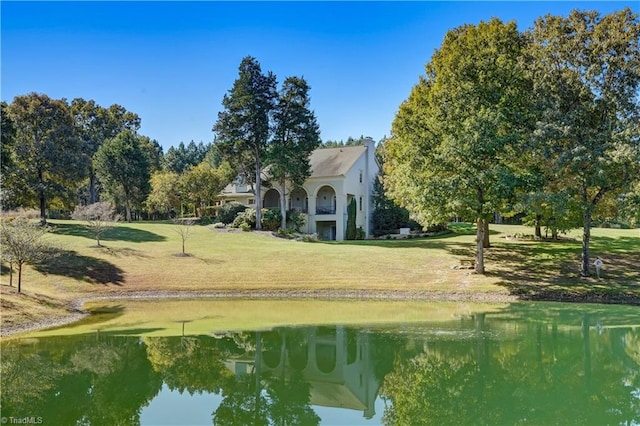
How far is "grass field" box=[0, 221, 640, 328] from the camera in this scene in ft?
76.8

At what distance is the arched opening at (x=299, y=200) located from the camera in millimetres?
47278

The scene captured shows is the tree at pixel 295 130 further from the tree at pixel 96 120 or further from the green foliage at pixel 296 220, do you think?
the tree at pixel 96 120

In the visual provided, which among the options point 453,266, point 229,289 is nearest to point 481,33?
point 453,266

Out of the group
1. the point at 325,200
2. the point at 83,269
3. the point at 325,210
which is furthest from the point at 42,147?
the point at 325,200

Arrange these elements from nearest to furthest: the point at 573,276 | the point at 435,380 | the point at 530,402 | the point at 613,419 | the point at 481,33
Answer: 1. the point at 613,419
2. the point at 530,402
3. the point at 435,380
4. the point at 573,276
5. the point at 481,33

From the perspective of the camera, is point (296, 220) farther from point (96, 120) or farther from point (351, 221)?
point (96, 120)

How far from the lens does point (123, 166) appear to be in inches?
2098

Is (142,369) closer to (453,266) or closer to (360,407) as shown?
(360,407)

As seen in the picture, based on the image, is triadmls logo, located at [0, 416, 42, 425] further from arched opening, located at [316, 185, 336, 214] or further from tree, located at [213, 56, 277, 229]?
arched opening, located at [316, 185, 336, 214]

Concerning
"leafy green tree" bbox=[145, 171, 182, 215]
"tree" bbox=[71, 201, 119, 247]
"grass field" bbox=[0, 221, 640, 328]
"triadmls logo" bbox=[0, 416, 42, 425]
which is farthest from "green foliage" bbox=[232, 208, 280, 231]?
"triadmls logo" bbox=[0, 416, 42, 425]

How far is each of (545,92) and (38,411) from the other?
2560cm

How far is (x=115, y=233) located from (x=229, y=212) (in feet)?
33.8

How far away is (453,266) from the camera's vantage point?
27.7m

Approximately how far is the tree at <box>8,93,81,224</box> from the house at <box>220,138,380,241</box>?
608 inches
